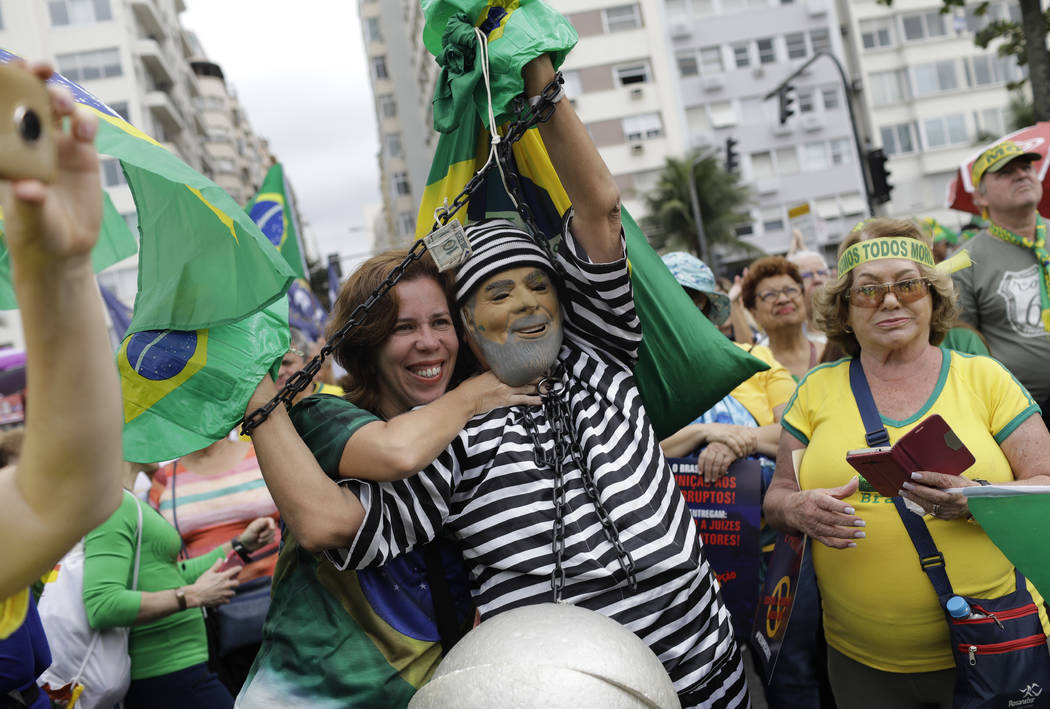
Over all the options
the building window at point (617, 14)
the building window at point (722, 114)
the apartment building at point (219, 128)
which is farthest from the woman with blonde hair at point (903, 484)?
the apartment building at point (219, 128)

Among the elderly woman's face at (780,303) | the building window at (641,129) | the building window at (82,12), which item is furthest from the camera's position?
the building window at (641,129)

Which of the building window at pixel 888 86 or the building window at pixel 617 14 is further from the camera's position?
the building window at pixel 888 86

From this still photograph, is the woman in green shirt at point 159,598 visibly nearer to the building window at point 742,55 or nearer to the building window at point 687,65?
the building window at point 687,65

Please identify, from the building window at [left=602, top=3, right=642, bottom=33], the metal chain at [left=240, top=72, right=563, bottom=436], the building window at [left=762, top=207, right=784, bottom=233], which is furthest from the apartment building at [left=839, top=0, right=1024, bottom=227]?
the metal chain at [left=240, top=72, right=563, bottom=436]

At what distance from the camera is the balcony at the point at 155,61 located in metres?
41.0

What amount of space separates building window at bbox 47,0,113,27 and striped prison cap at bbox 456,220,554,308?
138ft

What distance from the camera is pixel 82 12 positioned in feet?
125

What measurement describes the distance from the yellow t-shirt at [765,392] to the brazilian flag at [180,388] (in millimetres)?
2472

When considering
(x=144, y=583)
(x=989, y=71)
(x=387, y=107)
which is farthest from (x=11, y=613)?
(x=387, y=107)

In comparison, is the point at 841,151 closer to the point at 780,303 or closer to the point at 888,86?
the point at 888,86

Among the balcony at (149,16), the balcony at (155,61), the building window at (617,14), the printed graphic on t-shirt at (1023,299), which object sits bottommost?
the printed graphic on t-shirt at (1023,299)

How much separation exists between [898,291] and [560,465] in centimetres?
136

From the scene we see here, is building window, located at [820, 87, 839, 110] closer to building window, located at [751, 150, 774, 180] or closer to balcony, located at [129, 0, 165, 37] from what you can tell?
building window, located at [751, 150, 774, 180]

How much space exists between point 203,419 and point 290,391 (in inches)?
8.7
